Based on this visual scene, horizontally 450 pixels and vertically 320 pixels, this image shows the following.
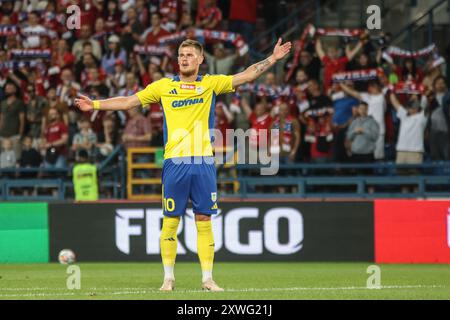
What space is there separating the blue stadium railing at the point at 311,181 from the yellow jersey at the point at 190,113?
27.3ft

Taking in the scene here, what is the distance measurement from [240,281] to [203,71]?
10.2 m

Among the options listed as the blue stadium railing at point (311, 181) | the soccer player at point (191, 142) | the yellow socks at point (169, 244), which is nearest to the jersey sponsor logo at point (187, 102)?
the soccer player at point (191, 142)

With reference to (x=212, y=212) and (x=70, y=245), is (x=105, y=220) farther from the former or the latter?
(x=212, y=212)

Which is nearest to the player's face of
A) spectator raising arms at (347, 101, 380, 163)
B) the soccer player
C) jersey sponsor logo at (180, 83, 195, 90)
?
the soccer player

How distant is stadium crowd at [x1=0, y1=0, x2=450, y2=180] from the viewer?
65.4 feet

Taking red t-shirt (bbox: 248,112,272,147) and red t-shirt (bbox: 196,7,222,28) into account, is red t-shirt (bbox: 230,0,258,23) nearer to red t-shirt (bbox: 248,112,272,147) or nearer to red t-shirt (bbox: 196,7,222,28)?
red t-shirt (bbox: 196,7,222,28)

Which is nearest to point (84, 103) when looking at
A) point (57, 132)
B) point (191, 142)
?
point (191, 142)

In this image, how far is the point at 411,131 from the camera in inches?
768

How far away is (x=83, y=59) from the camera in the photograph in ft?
76.5

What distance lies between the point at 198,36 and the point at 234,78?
11188 millimetres

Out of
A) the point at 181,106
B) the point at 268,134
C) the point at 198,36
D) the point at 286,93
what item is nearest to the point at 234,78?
the point at 181,106

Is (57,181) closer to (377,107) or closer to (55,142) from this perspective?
(55,142)

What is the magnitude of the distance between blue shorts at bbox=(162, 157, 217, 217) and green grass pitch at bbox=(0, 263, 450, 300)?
2.81 feet

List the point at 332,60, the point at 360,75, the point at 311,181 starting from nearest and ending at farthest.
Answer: the point at 311,181
the point at 360,75
the point at 332,60
